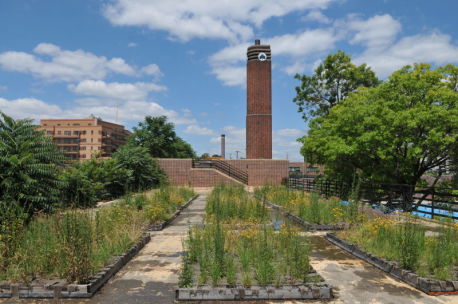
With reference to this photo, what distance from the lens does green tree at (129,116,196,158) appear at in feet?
127

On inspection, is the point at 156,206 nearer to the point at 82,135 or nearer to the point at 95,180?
the point at 95,180

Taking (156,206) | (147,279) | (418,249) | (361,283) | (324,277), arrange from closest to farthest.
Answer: (361,283)
(147,279)
(324,277)
(418,249)
(156,206)

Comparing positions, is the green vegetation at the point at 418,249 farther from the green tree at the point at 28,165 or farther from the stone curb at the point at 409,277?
the green tree at the point at 28,165

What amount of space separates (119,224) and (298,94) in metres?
26.4

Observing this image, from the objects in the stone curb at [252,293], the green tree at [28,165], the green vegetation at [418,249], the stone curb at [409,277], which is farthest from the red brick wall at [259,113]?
the stone curb at [252,293]

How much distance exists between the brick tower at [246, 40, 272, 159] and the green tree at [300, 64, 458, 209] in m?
19.3

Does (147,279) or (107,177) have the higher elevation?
(107,177)

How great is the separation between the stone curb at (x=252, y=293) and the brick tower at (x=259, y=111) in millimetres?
33835

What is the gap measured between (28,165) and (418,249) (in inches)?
375

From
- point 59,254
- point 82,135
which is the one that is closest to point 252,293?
point 59,254

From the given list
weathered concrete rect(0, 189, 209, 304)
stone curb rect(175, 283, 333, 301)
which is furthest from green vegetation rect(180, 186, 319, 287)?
weathered concrete rect(0, 189, 209, 304)

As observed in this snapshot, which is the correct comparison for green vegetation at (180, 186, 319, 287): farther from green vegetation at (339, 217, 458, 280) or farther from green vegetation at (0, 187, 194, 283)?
green vegetation at (339, 217, 458, 280)

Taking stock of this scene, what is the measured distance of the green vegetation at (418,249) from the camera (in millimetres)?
5911

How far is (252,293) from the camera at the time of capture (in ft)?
16.8
